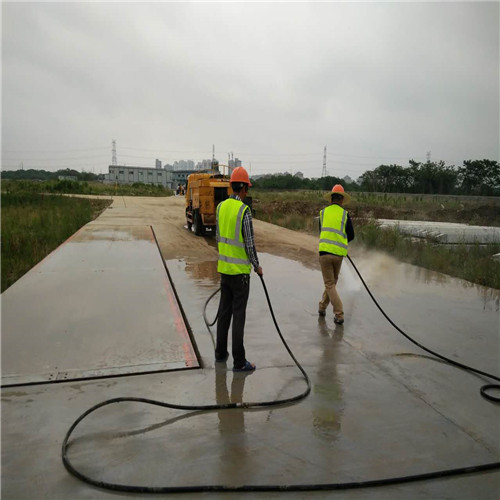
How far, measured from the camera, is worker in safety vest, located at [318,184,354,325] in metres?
5.61

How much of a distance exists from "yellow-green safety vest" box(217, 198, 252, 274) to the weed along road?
102 cm

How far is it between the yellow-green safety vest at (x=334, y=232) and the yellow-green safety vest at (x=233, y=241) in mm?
1838

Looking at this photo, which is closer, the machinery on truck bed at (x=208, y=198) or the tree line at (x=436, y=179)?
the machinery on truck bed at (x=208, y=198)

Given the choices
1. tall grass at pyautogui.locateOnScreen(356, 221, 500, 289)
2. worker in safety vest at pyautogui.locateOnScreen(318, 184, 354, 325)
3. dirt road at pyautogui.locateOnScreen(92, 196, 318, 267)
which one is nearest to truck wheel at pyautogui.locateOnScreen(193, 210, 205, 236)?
dirt road at pyautogui.locateOnScreen(92, 196, 318, 267)

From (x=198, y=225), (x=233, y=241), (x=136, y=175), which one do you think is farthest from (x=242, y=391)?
(x=136, y=175)

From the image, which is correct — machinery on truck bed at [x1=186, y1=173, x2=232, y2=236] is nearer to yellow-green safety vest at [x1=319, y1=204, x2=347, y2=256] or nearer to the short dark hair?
yellow-green safety vest at [x1=319, y1=204, x2=347, y2=256]

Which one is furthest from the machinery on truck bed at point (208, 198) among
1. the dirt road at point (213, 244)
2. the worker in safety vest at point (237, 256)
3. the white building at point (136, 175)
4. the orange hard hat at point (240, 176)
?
the white building at point (136, 175)

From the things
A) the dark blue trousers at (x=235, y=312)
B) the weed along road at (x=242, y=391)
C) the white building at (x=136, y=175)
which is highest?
the white building at (x=136, y=175)

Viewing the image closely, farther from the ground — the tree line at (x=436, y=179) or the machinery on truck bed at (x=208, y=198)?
the tree line at (x=436, y=179)

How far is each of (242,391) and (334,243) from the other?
263cm

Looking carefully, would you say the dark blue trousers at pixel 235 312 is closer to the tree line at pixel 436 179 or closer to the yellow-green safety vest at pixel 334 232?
the yellow-green safety vest at pixel 334 232

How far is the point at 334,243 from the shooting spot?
5.62 m

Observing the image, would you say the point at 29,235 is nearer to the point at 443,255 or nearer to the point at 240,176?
the point at 240,176

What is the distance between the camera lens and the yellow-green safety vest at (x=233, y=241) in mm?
4086
